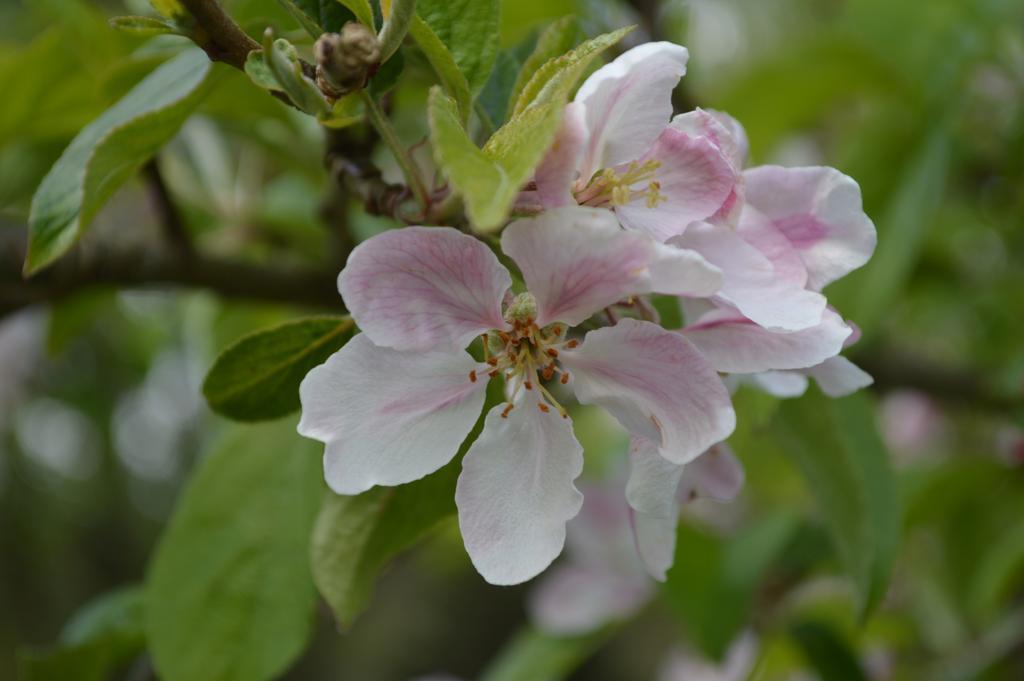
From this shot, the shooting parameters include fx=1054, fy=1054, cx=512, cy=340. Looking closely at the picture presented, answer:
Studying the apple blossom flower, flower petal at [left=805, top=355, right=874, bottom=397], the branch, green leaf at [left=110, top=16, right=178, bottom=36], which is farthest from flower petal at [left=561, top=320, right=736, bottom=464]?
the branch

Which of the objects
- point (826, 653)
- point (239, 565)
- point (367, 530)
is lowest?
point (826, 653)

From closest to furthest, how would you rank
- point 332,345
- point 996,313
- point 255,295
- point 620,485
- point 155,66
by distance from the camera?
point 332,345, point 155,66, point 255,295, point 620,485, point 996,313

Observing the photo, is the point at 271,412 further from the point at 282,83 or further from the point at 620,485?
the point at 620,485

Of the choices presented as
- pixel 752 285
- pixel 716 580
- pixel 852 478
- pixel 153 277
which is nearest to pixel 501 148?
pixel 752 285

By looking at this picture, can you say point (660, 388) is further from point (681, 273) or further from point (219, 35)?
point (219, 35)

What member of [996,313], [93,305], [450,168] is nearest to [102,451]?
[93,305]
